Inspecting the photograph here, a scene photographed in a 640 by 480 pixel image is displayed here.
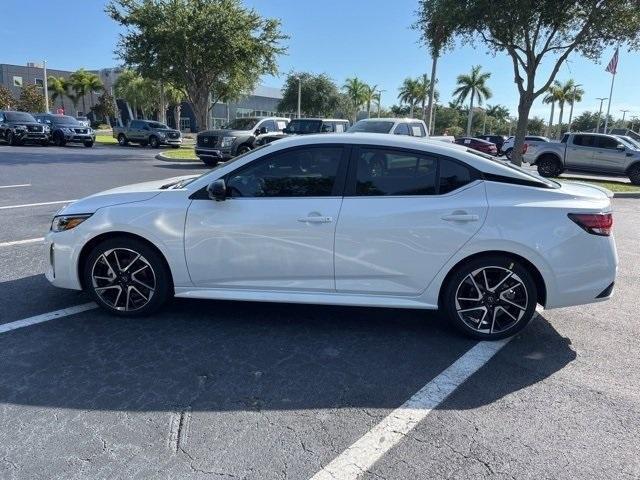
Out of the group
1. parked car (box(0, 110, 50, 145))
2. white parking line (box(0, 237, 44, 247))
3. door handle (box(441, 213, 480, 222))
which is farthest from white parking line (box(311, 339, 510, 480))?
parked car (box(0, 110, 50, 145))

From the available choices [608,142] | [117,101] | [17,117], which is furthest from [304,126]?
[117,101]

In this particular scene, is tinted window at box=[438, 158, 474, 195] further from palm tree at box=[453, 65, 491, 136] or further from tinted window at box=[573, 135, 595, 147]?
palm tree at box=[453, 65, 491, 136]

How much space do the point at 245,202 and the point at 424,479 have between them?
246cm

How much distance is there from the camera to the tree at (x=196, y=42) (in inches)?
931

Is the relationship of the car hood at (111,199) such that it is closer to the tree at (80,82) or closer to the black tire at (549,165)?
the black tire at (549,165)

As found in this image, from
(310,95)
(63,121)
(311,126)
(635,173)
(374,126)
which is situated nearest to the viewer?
(374,126)

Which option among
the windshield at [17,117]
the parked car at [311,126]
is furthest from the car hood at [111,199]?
the windshield at [17,117]

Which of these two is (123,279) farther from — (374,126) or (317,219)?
(374,126)

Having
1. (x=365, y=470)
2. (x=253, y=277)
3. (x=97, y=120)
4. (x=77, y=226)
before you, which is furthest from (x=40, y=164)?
(x=97, y=120)

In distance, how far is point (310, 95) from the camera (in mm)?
56562

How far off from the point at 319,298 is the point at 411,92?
78.8 m

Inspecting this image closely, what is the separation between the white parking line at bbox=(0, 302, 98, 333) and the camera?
3967 millimetres

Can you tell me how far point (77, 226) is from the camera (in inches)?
163

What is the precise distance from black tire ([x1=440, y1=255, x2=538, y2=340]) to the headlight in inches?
124
